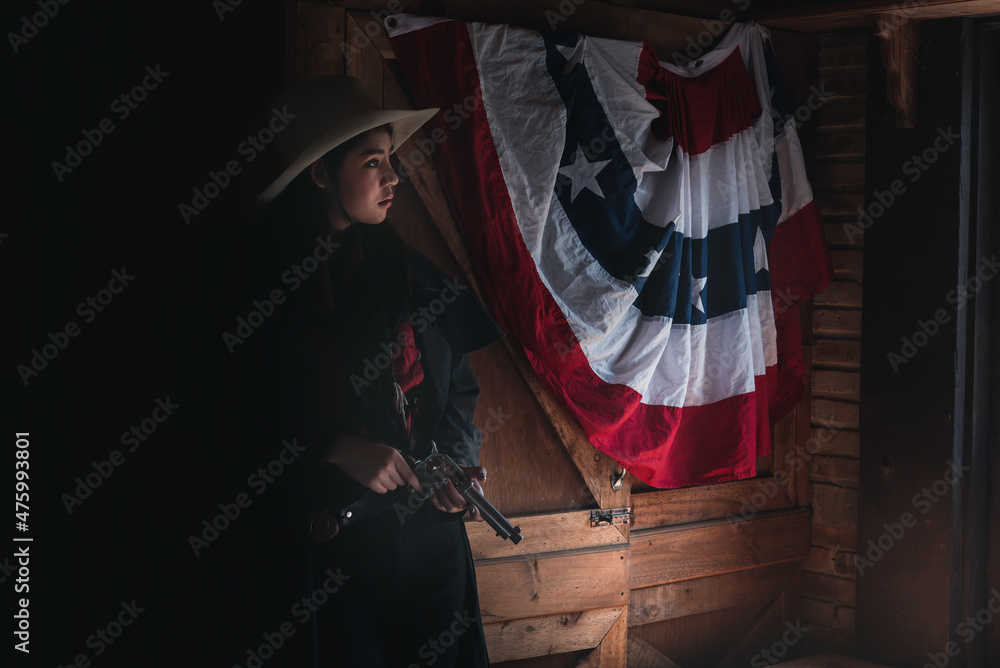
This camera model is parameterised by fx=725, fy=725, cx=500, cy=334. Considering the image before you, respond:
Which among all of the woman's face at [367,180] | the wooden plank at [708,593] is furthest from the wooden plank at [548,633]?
the woman's face at [367,180]

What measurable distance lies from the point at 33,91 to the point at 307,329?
1.15 meters

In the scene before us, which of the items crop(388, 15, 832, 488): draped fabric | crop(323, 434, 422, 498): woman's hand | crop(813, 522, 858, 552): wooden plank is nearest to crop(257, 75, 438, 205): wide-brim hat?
crop(388, 15, 832, 488): draped fabric

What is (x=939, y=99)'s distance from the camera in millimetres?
2500

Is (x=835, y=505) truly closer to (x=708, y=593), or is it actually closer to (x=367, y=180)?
(x=708, y=593)

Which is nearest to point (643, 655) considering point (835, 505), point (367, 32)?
point (835, 505)

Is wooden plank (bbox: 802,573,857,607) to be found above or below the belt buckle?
below

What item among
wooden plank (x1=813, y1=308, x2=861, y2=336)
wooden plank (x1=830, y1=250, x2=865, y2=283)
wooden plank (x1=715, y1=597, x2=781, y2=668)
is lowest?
wooden plank (x1=715, y1=597, x2=781, y2=668)

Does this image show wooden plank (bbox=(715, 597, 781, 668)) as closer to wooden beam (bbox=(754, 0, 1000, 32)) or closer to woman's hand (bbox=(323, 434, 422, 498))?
woman's hand (bbox=(323, 434, 422, 498))

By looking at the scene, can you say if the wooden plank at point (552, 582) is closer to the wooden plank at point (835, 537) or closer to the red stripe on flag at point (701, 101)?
the wooden plank at point (835, 537)

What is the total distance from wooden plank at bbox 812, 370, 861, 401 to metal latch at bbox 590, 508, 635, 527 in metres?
0.91

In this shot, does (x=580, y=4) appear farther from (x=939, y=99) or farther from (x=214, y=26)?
(x=939, y=99)

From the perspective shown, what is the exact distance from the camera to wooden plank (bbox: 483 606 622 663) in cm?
225

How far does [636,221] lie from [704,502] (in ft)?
3.51


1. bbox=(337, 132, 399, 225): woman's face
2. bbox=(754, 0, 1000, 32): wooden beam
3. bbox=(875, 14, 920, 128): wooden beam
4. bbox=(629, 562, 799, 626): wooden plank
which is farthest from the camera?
bbox=(629, 562, 799, 626): wooden plank
